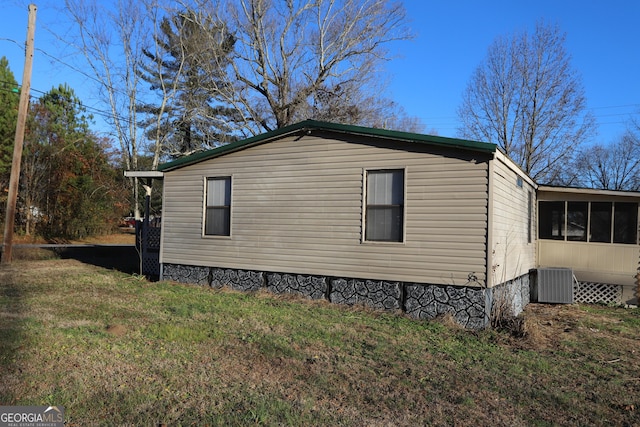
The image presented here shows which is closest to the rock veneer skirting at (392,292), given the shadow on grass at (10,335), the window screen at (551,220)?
the window screen at (551,220)

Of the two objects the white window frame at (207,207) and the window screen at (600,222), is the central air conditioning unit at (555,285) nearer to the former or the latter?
the window screen at (600,222)

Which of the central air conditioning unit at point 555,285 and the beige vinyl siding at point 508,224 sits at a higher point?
the beige vinyl siding at point 508,224

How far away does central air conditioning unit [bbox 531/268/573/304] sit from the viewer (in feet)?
34.9

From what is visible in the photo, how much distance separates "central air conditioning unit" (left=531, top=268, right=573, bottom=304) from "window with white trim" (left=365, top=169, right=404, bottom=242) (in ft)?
15.0

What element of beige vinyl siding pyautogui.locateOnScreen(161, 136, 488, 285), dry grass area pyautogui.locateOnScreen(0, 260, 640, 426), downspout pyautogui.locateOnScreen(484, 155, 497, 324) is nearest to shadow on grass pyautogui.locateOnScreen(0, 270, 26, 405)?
dry grass area pyautogui.locateOnScreen(0, 260, 640, 426)

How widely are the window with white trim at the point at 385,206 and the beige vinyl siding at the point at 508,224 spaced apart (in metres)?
1.56

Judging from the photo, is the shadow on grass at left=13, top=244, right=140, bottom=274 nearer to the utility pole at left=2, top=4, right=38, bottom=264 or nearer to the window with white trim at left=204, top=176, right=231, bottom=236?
the utility pole at left=2, top=4, right=38, bottom=264

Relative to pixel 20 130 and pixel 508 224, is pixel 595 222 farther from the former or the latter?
pixel 20 130

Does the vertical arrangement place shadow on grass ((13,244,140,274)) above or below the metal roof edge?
below

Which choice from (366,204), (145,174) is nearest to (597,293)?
(366,204)

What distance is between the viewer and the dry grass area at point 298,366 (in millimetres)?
4023

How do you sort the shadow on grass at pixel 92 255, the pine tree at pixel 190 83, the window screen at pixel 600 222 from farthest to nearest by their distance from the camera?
the pine tree at pixel 190 83, the shadow on grass at pixel 92 255, the window screen at pixel 600 222

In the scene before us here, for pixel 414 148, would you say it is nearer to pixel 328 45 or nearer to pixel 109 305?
pixel 109 305

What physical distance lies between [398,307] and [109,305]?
4992 millimetres
